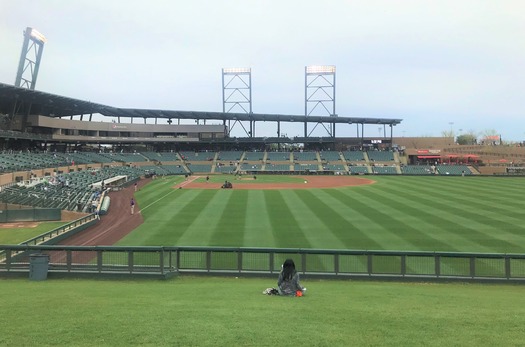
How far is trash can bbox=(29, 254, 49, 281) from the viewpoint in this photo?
1288 cm

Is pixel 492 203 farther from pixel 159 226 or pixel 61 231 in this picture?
pixel 61 231

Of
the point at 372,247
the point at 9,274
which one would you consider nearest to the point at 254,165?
the point at 372,247

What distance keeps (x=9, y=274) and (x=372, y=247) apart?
1590cm

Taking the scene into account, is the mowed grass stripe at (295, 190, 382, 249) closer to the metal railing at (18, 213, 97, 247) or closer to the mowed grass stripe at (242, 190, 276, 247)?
the mowed grass stripe at (242, 190, 276, 247)

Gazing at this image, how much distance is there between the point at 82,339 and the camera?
6246mm

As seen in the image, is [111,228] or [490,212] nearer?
[111,228]

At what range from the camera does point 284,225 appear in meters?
26.6

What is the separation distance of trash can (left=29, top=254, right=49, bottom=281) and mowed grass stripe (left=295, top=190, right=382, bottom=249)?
12.6 metres

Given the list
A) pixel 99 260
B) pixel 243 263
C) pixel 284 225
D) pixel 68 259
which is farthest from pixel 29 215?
pixel 243 263

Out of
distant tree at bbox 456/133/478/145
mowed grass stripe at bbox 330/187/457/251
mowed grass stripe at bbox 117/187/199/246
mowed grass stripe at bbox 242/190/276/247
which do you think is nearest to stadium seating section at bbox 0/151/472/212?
mowed grass stripe at bbox 117/187/199/246

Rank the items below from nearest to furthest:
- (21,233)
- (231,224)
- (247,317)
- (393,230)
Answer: (247,317) < (21,233) < (393,230) < (231,224)

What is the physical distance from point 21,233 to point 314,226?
18.3 meters

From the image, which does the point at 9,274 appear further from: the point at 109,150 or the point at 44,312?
the point at 109,150

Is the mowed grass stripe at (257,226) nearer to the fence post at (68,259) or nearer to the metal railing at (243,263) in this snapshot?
the metal railing at (243,263)
